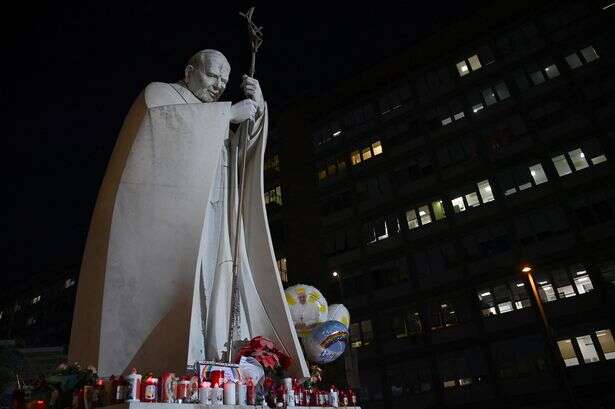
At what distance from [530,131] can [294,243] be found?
1847 cm

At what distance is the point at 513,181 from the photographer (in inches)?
1107

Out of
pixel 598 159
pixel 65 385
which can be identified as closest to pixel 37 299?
pixel 65 385

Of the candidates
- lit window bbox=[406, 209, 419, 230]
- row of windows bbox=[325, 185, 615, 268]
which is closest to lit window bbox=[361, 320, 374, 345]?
row of windows bbox=[325, 185, 615, 268]

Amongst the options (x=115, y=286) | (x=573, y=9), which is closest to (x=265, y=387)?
(x=115, y=286)

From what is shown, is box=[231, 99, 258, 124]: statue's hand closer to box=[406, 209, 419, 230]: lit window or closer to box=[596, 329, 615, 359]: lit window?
box=[596, 329, 615, 359]: lit window

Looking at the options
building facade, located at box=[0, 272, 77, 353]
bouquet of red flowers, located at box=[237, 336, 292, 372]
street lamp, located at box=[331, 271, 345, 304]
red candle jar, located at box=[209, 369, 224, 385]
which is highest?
building facade, located at box=[0, 272, 77, 353]

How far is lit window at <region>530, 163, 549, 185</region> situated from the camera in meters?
27.1

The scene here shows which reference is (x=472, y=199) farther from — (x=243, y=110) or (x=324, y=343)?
(x=243, y=110)

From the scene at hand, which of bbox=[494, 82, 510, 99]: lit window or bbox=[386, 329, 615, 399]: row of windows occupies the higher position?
bbox=[494, 82, 510, 99]: lit window

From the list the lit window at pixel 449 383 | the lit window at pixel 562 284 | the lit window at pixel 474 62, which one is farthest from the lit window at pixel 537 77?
the lit window at pixel 449 383

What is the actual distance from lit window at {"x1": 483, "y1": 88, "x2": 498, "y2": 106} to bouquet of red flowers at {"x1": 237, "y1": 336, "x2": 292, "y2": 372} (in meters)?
27.8

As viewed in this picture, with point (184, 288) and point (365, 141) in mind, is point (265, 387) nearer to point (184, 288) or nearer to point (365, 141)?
point (184, 288)

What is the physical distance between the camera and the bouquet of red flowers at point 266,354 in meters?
7.60

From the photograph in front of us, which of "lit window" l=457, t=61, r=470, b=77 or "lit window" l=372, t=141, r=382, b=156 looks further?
"lit window" l=372, t=141, r=382, b=156
